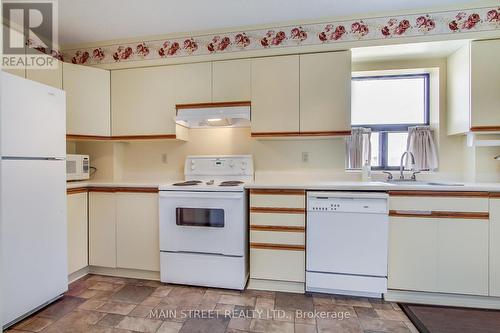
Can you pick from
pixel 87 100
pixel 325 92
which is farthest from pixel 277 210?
pixel 87 100

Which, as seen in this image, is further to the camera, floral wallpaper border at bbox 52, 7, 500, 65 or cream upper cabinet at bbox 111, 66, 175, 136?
cream upper cabinet at bbox 111, 66, 175, 136

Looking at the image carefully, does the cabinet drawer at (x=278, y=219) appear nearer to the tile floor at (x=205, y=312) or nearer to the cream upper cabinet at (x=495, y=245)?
the tile floor at (x=205, y=312)

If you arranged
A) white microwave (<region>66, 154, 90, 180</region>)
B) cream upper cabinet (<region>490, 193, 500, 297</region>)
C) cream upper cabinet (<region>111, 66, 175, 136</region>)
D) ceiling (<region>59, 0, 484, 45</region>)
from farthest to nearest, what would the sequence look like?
cream upper cabinet (<region>111, 66, 175, 136</region>), white microwave (<region>66, 154, 90, 180</region>), ceiling (<region>59, 0, 484, 45</region>), cream upper cabinet (<region>490, 193, 500, 297</region>)

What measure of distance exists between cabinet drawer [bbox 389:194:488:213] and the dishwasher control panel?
0.32 ft

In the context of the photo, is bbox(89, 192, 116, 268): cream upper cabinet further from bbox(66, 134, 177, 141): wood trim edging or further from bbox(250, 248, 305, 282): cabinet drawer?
bbox(250, 248, 305, 282): cabinet drawer

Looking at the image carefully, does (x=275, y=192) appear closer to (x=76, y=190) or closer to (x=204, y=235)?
(x=204, y=235)

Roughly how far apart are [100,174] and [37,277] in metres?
1.29

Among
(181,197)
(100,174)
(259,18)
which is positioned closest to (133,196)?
(181,197)

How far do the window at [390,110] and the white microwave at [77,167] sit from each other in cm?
292

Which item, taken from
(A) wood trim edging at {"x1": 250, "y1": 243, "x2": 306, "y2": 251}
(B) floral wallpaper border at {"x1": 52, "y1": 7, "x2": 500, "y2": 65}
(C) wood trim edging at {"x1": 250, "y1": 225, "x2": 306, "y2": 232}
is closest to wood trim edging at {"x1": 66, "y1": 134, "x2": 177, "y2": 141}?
(B) floral wallpaper border at {"x1": 52, "y1": 7, "x2": 500, "y2": 65}

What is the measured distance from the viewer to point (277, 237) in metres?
2.18

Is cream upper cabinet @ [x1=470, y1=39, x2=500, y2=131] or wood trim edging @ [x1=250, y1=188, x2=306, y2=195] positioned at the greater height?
cream upper cabinet @ [x1=470, y1=39, x2=500, y2=131]

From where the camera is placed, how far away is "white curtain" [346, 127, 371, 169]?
2.66 m

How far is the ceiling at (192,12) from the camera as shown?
2137 mm
